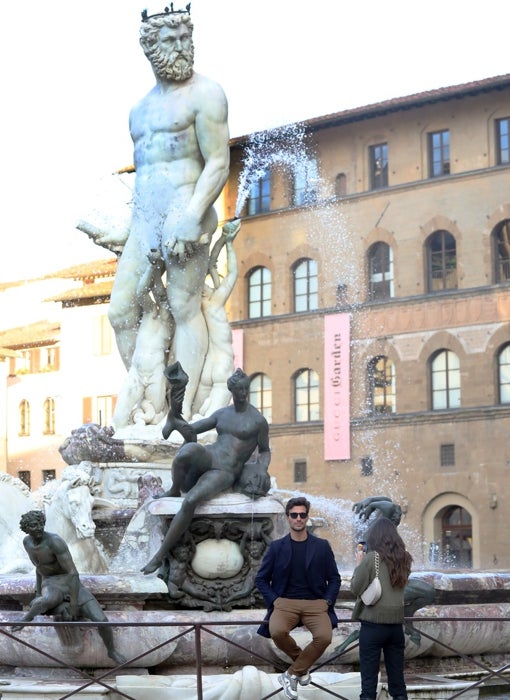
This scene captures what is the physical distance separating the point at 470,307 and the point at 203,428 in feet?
118

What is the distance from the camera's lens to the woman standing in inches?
322

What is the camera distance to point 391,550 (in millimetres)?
8234

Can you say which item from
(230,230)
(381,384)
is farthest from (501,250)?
(230,230)

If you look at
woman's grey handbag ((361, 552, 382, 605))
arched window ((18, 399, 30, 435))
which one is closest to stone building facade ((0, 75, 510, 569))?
arched window ((18, 399, 30, 435))

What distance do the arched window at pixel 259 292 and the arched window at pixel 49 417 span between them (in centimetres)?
1342

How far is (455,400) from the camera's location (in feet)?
148

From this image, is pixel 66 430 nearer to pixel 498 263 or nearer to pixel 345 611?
pixel 498 263

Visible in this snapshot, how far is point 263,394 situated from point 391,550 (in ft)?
136

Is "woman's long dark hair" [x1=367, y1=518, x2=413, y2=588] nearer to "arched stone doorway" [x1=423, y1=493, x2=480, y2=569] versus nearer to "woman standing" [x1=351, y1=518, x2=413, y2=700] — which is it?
"woman standing" [x1=351, y1=518, x2=413, y2=700]

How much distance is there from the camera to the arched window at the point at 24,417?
2479 inches

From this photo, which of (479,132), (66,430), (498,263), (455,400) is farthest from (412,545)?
(66,430)

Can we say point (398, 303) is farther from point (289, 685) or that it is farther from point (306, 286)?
point (289, 685)

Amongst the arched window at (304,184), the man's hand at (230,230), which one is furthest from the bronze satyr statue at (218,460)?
the arched window at (304,184)

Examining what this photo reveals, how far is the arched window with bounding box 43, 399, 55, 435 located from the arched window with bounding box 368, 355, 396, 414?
17893 mm
